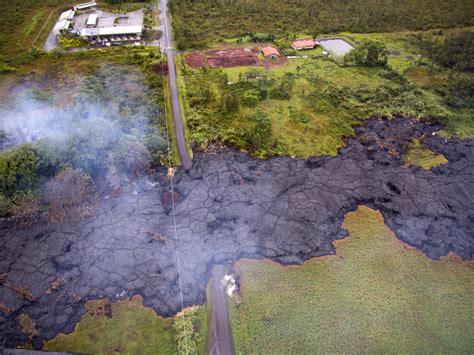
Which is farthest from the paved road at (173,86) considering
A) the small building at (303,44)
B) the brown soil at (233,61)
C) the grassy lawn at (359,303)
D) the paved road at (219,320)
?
the small building at (303,44)

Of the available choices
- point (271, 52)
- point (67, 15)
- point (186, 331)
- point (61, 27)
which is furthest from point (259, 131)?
point (67, 15)

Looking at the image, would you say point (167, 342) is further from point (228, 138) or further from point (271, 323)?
point (228, 138)

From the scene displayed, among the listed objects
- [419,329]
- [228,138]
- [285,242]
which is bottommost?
[419,329]

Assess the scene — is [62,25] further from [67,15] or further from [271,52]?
[271,52]

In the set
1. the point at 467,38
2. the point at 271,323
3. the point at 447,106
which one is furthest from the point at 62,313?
the point at 467,38

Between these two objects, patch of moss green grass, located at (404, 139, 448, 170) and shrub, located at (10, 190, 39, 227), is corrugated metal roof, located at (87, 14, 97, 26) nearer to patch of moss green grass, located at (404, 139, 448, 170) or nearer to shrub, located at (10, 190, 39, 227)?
shrub, located at (10, 190, 39, 227)

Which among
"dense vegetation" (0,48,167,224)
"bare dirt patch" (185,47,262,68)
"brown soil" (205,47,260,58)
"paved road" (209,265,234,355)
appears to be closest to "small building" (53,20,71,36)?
"dense vegetation" (0,48,167,224)
